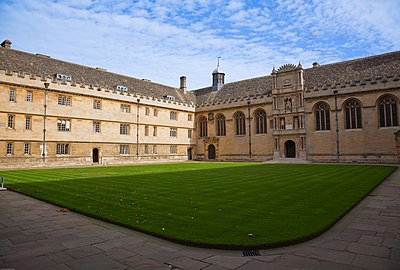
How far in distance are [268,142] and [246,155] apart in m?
3.72

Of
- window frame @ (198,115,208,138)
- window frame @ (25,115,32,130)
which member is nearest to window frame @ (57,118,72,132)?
window frame @ (25,115,32,130)

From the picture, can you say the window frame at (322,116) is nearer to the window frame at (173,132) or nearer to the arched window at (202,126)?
the arched window at (202,126)

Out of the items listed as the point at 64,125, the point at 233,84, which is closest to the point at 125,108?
the point at 64,125

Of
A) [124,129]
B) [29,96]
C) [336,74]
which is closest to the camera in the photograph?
[29,96]

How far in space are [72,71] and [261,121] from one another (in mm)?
25195

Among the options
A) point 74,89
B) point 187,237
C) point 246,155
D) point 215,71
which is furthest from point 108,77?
point 187,237

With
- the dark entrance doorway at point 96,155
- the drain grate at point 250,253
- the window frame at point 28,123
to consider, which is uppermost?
the window frame at point 28,123

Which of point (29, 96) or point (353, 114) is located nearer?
point (29, 96)

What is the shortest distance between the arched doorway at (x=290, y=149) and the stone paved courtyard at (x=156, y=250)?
29.9m

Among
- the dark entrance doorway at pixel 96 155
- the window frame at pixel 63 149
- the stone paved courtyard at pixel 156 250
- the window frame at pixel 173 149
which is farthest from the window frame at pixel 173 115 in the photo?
the stone paved courtyard at pixel 156 250

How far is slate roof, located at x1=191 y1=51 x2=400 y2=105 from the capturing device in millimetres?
30453

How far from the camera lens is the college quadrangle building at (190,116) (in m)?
27.7

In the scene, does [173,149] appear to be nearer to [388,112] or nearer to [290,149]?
[290,149]

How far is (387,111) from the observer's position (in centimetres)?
2914
